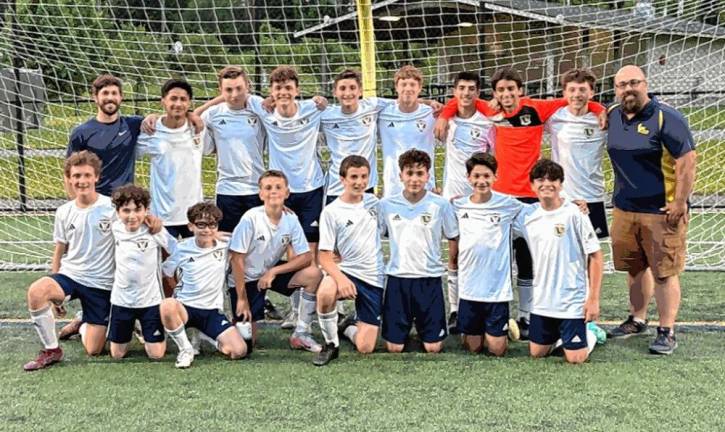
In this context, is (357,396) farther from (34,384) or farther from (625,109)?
(625,109)

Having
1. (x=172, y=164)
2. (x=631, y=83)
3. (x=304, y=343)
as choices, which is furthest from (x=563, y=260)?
(x=172, y=164)

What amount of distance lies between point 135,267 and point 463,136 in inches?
82.7

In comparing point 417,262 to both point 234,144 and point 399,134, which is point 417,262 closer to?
point 399,134

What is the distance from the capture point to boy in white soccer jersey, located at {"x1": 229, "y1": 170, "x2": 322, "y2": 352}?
12.6 ft

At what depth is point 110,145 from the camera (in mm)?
4129

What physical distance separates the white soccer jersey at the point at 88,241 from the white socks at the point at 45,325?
0.25 metres

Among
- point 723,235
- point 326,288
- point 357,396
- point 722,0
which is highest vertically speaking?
point 722,0

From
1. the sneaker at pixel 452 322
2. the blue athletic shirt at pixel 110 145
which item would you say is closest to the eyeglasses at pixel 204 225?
the blue athletic shirt at pixel 110 145

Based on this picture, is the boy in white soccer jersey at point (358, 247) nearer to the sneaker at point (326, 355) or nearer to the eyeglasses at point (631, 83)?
the sneaker at point (326, 355)

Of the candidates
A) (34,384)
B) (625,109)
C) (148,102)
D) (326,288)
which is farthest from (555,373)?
(148,102)

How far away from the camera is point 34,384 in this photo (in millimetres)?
3271

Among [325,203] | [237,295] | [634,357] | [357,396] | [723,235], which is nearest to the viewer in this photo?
[357,396]

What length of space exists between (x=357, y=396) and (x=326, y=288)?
780 mm

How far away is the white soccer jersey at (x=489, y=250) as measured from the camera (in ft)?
12.3
